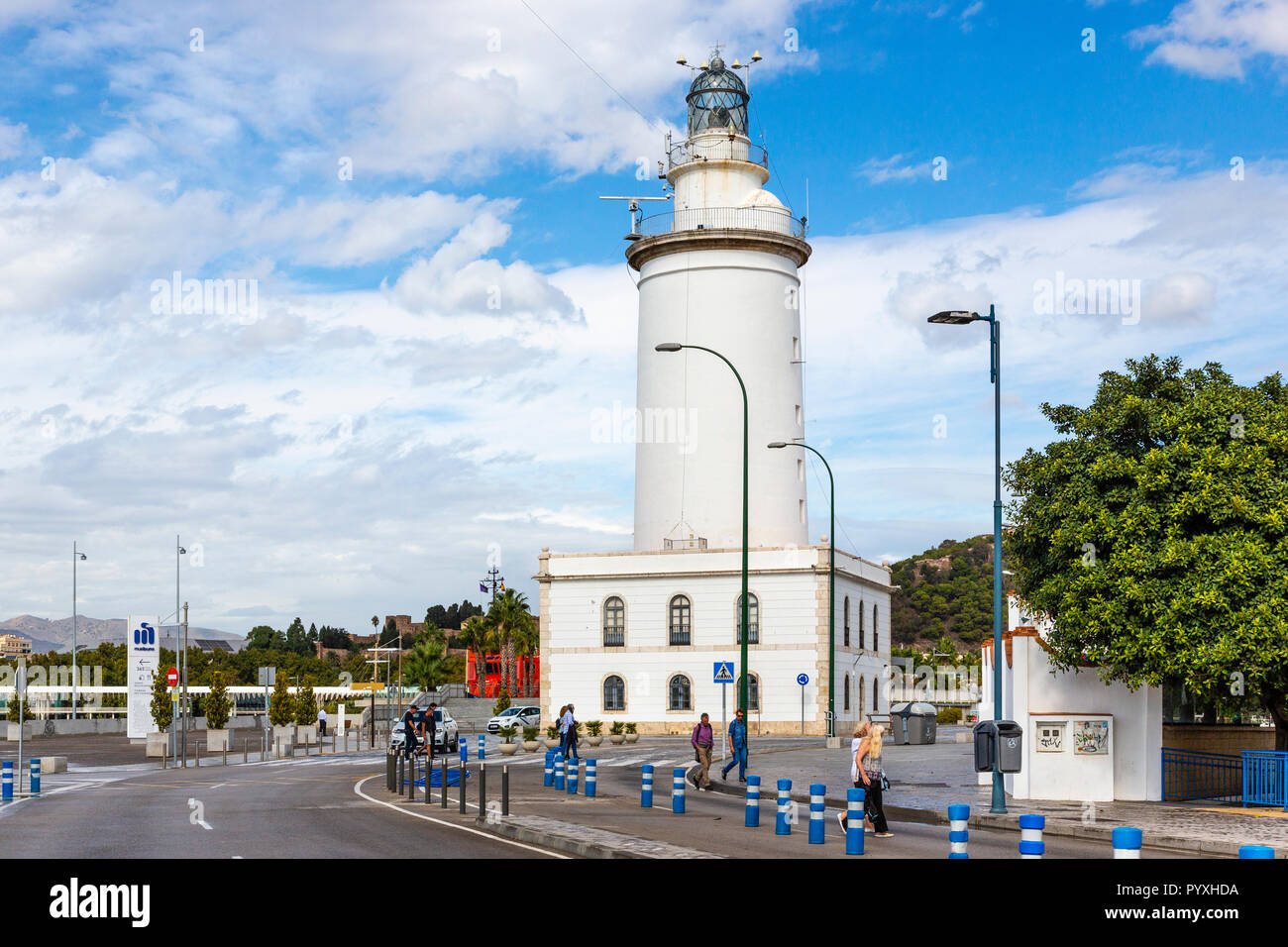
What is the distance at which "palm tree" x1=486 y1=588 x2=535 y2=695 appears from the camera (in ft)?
340

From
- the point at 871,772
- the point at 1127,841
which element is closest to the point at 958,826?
the point at 1127,841

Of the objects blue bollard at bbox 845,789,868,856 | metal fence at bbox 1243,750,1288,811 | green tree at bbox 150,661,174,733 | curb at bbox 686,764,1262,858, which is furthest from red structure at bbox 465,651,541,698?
blue bollard at bbox 845,789,868,856

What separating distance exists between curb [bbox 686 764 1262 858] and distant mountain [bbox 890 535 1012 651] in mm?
114921

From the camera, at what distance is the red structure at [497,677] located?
101875mm

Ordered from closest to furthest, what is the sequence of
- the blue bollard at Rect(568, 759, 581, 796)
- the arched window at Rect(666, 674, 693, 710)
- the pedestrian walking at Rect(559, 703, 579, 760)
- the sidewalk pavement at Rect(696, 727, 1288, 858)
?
the sidewalk pavement at Rect(696, 727, 1288, 858) → the blue bollard at Rect(568, 759, 581, 796) → the pedestrian walking at Rect(559, 703, 579, 760) → the arched window at Rect(666, 674, 693, 710)

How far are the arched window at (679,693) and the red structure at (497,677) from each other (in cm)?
3923

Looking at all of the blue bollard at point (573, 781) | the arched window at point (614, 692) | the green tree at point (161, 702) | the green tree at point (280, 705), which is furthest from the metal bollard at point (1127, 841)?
the arched window at point (614, 692)

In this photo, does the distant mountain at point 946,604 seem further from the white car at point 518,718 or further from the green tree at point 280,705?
the green tree at point 280,705

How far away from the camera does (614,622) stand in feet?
207

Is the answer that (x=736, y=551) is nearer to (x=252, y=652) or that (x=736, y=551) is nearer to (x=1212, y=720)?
(x=1212, y=720)

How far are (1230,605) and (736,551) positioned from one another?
125 ft

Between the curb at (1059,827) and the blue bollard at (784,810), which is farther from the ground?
the blue bollard at (784,810)

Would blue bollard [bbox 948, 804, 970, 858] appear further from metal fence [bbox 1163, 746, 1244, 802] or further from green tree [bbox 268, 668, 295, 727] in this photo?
green tree [bbox 268, 668, 295, 727]
